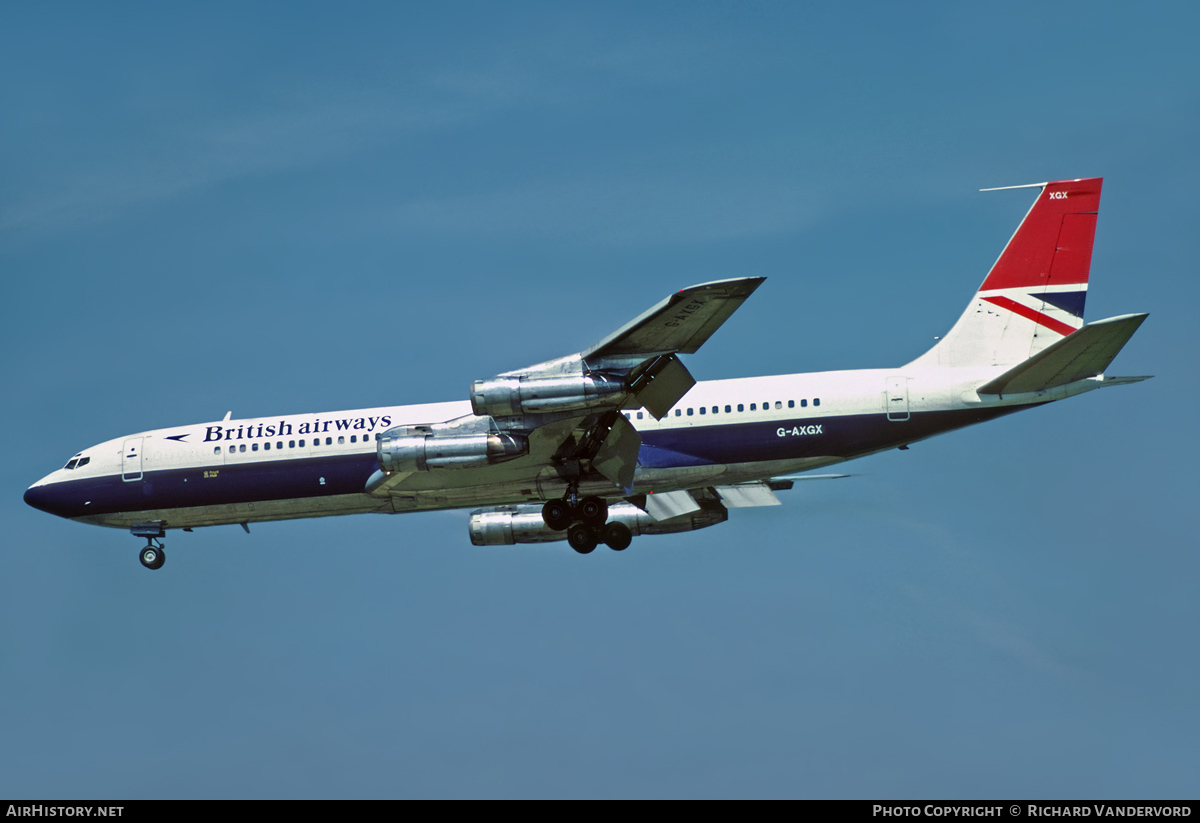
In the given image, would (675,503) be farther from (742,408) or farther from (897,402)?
(897,402)

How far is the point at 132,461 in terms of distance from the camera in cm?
3609

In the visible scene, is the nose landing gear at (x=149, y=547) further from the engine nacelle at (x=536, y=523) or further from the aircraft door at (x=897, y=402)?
the aircraft door at (x=897, y=402)

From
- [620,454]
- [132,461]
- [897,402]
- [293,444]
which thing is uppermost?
[132,461]

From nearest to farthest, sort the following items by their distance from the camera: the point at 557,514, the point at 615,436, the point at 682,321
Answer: the point at 682,321 < the point at 615,436 < the point at 557,514

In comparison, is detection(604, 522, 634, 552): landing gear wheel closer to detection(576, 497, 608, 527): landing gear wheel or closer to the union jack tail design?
detection(576, 497, 608, 527): landing gear wheel

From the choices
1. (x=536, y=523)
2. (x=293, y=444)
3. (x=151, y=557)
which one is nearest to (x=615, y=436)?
(x=536, y=523)

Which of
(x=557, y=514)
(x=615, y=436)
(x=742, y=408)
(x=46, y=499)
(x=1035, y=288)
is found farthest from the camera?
(x=46, y=499)

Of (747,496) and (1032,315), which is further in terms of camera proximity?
(747,496)

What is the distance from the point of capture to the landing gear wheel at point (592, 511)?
3216 cm

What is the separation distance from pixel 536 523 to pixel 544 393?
1087 centimetres

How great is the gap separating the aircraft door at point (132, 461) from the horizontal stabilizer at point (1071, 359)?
69.4 feet

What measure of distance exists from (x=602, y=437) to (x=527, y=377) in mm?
4018
